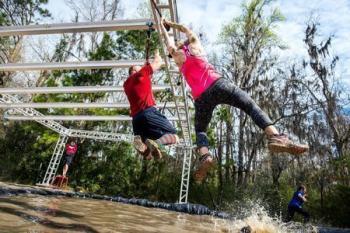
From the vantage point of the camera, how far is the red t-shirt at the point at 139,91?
14.5 ft

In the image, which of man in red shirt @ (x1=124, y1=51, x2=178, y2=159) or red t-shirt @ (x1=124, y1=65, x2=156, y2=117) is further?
red t-shirt @ (x1=124, y1=65, x2=156, y2=117)

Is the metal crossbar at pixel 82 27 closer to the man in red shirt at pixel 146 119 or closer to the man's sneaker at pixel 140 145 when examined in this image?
the man in red shirt at pixel 146 119

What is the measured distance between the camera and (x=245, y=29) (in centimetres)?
1834

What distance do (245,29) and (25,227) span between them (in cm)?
1687

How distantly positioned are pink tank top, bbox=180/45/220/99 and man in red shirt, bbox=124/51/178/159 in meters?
0.82

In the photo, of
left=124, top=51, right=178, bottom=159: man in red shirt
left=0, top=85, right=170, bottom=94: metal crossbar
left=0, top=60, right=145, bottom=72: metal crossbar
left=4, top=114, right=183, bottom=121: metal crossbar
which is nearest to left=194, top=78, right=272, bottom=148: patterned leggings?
left=124, top=51, right=178, bottom=159: man in red shirt

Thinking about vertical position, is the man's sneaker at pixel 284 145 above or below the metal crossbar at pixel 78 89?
below

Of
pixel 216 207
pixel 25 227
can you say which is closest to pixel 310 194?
pixel 216 207

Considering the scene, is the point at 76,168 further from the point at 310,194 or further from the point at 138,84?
the point at 138,84

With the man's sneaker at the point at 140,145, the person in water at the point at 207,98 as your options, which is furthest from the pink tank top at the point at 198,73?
the man's sneaker at the point at 140,145

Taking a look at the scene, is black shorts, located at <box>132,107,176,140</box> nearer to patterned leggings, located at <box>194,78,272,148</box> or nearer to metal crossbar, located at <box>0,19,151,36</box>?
patterned leggings, located at <box>194,78,272,148</box>

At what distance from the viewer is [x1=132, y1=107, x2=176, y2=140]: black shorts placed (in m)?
4.33

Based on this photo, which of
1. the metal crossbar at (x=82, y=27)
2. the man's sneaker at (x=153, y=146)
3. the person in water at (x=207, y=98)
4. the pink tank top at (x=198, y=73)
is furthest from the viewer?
the metal crossbar at (x=82, y=27)

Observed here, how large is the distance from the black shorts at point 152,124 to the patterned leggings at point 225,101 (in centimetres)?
77
